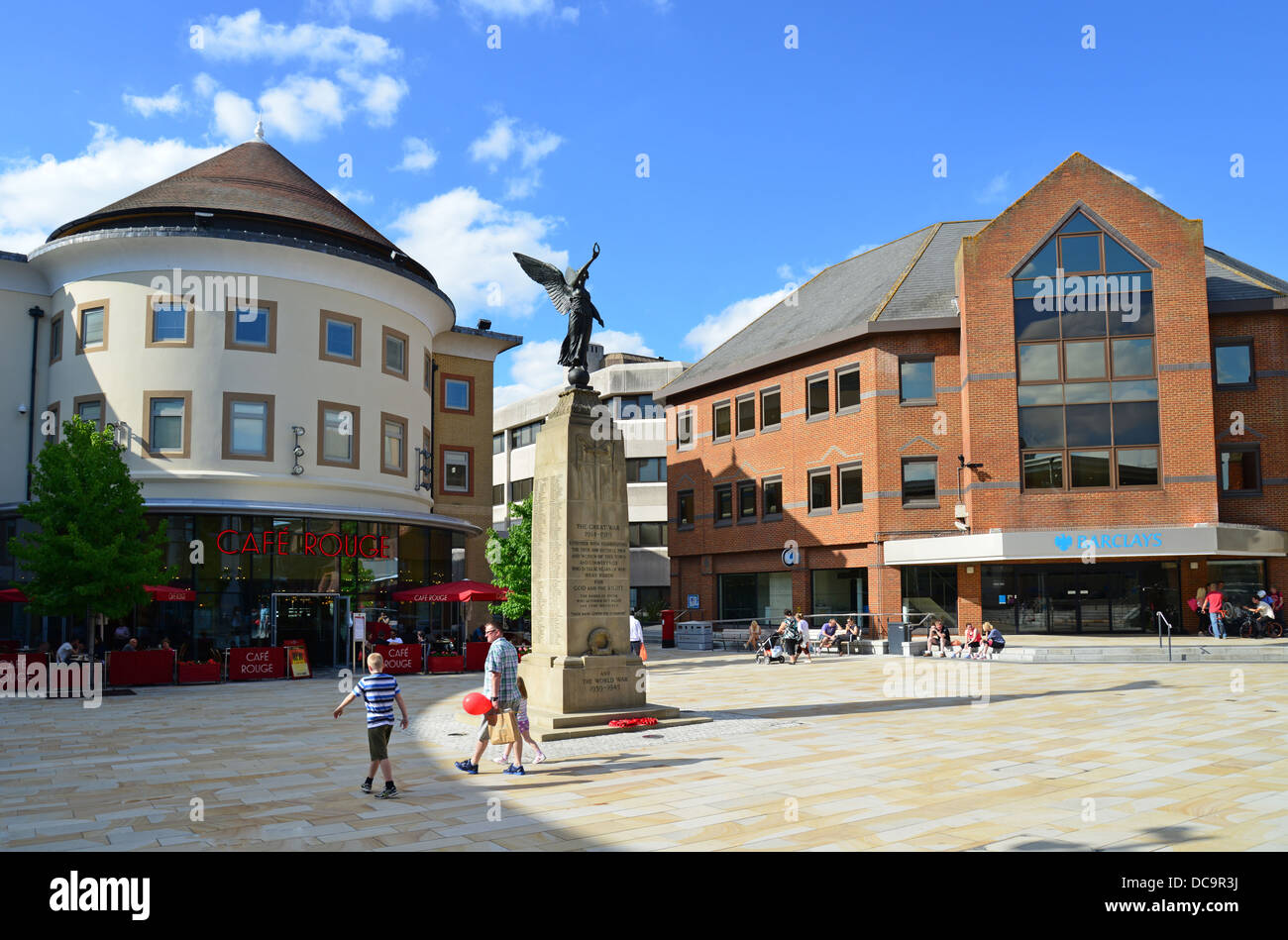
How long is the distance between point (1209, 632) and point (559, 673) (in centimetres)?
2629

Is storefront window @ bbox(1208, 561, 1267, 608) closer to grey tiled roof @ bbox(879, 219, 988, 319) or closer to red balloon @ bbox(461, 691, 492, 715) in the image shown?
grey tiled roof @ bbox(879, 219, 988, 319)

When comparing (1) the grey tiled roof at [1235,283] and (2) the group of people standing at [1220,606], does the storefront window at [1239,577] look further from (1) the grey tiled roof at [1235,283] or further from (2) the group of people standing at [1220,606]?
(1) the grey tiled roof at [1235,283]

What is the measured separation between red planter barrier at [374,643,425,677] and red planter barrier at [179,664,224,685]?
4372 mm

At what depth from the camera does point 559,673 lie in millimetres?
15500

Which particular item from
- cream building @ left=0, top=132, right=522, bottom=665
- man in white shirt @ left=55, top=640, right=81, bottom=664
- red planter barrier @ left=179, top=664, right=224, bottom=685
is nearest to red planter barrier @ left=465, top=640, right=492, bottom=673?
cream building @ left=0, top=132, right=522, bottom=665

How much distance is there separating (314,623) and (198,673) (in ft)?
14.7

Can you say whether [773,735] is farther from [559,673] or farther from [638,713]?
[559,673]

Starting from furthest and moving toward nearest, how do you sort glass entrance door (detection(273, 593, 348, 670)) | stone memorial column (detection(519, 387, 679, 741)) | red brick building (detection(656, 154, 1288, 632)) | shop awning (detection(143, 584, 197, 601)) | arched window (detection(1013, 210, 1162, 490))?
arched window (detection(1013, 210, 1162, 490)) < red brick building (detection(656, 154, 1288, 632)) < glass entrance door (detection(273, 593, 348, 670)) < shop awning (detection(143, 584, 197, 601)) < stone memorial column (detection(519, 387, 679, 741))

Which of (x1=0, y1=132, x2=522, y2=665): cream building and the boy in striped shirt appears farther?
(x1=0, y1=132, x2=522, y2=665): cream building

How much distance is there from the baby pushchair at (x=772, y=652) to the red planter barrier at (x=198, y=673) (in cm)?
1599

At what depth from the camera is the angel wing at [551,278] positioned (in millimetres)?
17422

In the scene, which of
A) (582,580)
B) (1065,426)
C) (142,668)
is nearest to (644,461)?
(1065,426)

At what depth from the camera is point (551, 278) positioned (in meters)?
17.5

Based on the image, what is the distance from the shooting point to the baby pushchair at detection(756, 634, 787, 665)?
98.9 feet
